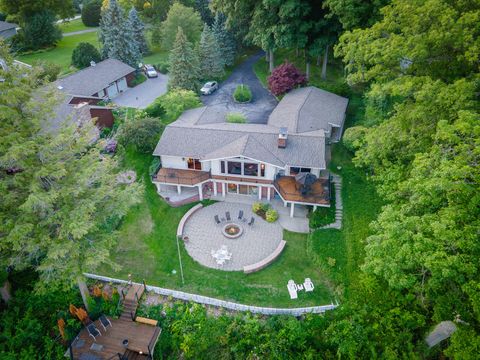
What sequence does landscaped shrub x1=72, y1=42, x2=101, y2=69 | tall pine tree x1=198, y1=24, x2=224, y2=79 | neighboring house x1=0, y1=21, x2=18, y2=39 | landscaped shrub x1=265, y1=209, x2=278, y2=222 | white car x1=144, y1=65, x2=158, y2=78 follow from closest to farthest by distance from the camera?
landscaped shrub x1=265, y1=209, x2=278, y2=222 → tall pine tree x1=198, y1=24, x2=224, y2=79 → landscaped shrub x1=72, y1=42, x2=101, y2=69 → white car x1=144, y1=65, x2=158, y2=78 → neighboring house x1=0, y1=21, x2=18, y2=39

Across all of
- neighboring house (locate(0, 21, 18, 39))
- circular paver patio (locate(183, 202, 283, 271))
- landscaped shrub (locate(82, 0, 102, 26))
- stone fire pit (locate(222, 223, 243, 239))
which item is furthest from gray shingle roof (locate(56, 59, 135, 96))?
landscaped shrub (locate(82, 0, 102, 26))

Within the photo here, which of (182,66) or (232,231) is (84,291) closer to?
(232,231)

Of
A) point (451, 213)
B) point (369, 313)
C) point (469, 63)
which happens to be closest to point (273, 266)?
point (369, 313)

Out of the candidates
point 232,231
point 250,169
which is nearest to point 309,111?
point 250,169

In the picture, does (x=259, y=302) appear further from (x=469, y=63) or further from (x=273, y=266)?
(x=469, y=63)

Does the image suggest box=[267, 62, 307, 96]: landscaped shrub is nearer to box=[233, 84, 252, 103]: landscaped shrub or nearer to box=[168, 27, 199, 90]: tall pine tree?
box=[233, 84, 252, 103]: landscaped shrub
